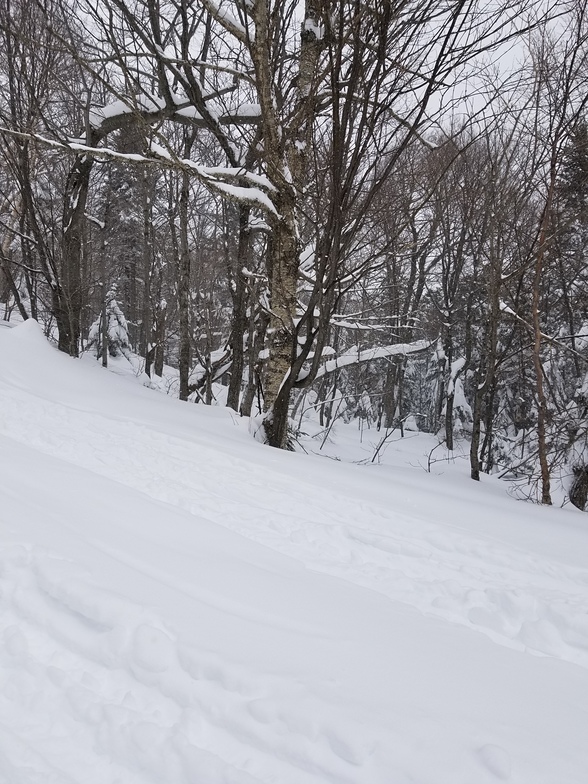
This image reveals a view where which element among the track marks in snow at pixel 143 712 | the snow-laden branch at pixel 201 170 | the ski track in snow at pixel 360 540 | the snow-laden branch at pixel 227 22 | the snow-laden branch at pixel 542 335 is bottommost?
the track marks in snow at pixel 143 712

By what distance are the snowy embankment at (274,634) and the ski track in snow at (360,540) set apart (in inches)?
0.7

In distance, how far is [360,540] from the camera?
306 cm

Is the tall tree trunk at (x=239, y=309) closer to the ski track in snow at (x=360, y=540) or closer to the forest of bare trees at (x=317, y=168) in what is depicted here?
the forest of bare trees at (x=317, y=168)

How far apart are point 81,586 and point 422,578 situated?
1780 millimetres

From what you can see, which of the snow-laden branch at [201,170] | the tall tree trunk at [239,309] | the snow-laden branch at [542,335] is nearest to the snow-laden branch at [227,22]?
the snow-laden branch at [201,170]

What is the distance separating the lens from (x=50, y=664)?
161 cm

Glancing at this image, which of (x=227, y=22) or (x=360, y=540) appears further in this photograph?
(x=227, y=22)

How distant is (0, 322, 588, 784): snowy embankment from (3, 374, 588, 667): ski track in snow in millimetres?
17

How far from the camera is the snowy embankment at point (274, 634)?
1.31 m

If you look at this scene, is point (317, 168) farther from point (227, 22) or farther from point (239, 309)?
point (239, 309)

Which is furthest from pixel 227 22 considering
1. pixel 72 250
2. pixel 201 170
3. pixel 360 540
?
pixel 72 250

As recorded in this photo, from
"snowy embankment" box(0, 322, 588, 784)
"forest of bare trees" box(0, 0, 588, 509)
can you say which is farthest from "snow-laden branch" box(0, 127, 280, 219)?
"snowy embankment" box(0, 322, 588, 784)

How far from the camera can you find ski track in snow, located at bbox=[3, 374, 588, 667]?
231 cm

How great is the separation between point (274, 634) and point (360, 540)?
136 centimetres
